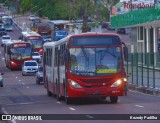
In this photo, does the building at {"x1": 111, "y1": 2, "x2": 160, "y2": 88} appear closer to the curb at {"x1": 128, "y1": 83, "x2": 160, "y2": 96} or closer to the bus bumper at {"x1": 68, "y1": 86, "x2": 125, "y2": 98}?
the curb at {"x1": 128, "y1": 83, "x2": 160, "y2": 96}

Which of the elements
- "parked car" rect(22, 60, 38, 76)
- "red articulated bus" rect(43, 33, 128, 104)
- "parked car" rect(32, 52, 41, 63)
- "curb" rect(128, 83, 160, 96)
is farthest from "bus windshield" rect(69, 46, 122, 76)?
"parked car" rect(32, 52, 41, 63)

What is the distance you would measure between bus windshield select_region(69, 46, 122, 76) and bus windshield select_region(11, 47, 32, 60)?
2004 inches

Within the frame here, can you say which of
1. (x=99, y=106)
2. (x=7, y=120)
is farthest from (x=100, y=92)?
(x=7, y=120)

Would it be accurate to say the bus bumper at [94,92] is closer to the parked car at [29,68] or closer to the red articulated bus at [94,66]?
the red articulated bus at [94,66]

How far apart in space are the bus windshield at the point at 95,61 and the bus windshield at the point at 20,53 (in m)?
50.9

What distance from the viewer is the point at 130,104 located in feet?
105

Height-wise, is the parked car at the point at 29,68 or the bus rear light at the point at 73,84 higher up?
the bus rear light at the point at 73,84

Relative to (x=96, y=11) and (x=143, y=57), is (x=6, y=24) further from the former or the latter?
(x=143, y=57)

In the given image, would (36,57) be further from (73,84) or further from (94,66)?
(94,66)

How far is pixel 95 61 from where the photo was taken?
1259 inches

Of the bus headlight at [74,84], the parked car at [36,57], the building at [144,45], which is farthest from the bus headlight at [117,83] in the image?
the parked car at [36,57]

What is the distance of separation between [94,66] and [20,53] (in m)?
51.8

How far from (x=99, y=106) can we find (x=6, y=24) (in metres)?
115

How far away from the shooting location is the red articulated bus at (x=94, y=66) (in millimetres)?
31766
